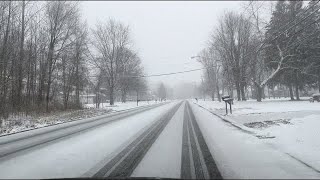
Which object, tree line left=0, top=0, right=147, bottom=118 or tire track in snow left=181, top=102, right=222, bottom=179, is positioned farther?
tree line left=0, top=0, right=147, bottom=118

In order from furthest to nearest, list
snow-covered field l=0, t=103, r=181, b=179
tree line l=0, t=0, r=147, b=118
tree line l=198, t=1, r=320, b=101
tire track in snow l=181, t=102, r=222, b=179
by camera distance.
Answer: tree line l=198, t=1, r=320, b=101 → tree line l=0, t=0, r=147, b=118 → snow-covered field l=0, t=103, r=181, b=179 → tire track in snow l=181, t=102, r=222, b=179

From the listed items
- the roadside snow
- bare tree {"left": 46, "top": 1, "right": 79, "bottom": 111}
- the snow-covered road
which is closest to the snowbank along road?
the snow-covered road

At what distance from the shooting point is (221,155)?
29.5 feet

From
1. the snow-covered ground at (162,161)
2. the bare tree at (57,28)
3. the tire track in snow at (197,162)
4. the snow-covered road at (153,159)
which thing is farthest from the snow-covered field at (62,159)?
the bare tree at (57,28)

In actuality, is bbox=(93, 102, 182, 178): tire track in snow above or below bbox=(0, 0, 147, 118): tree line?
below

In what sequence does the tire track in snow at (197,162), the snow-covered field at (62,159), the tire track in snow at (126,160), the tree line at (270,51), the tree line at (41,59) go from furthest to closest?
the tree line at (270,51) < the tree line at (41,59) < the snow-covered field at (62,159) < the tire track in snow at (126,160) < the tire track in snow at (197,162)

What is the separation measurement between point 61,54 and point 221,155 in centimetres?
3094

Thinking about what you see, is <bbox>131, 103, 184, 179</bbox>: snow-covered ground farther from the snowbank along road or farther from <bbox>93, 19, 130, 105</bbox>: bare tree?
<bbox>93, 19, 130, 105</bbox>: bare tree

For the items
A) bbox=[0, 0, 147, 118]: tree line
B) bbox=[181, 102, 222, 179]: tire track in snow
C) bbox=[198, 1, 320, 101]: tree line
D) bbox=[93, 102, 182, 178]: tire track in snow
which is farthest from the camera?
bbox=[198, 1, 320, 101]: tree line

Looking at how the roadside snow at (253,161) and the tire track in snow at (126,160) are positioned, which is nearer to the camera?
the roadside snow at (253,161)

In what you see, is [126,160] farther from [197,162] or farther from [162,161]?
[197,162]

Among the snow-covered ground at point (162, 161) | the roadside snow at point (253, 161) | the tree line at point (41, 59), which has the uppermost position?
the tree line at point (41, 59)

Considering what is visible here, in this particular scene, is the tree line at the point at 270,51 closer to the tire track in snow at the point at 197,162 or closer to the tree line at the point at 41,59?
the tree line at the point at 41,59

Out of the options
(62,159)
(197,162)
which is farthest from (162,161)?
(62,159)
